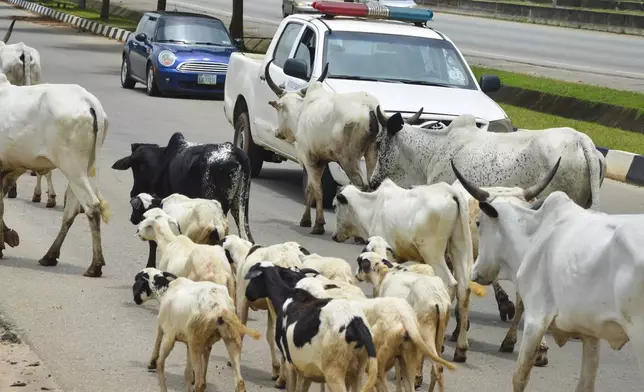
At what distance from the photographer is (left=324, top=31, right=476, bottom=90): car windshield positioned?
1476 cm

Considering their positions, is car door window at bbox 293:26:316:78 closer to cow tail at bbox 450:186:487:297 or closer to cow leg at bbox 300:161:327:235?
cow leg at bbox 300:161:327:235

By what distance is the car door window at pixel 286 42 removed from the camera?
16.0m

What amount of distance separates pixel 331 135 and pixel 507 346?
441 cm

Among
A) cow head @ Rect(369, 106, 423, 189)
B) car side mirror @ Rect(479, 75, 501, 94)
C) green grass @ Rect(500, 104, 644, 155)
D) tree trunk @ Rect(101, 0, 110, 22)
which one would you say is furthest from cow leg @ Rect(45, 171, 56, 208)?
tree trunk @ Rect(101, 0, 110, 22)

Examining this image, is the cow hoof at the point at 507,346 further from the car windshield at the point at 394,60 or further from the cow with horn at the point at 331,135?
the car windshield at the point at 394,60

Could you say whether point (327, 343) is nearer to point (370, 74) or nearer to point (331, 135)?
point (331, 135)

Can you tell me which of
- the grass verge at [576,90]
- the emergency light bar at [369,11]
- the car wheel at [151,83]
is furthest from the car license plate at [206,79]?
the emergency light bar at [369,11]

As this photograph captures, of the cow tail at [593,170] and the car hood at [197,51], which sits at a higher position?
the cow tail at [593,170]

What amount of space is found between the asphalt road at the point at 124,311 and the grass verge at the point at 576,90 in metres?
4.70

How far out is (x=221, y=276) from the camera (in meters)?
9.00

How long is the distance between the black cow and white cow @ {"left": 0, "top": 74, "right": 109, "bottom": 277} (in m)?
0.73

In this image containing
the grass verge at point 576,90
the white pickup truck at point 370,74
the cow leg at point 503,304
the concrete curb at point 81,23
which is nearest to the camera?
the cow leg at point 503,304

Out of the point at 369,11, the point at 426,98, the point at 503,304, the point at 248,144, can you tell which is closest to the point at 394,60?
the point at 426,98

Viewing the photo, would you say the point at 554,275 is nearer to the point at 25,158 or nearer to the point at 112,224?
the point at 25,158
